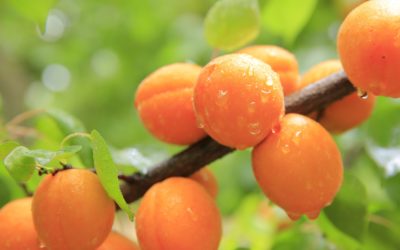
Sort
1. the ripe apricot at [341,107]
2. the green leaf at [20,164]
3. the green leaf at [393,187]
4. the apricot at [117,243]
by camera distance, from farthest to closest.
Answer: the green leaf at [393,187], the ripe apricot at [341,107], the apricot at [117,243], the green leaf at [20,164]

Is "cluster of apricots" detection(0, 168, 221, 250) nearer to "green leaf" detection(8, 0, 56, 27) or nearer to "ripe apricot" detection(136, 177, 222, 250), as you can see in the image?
"ripe apricot" detection(136, 177, 222, 250)

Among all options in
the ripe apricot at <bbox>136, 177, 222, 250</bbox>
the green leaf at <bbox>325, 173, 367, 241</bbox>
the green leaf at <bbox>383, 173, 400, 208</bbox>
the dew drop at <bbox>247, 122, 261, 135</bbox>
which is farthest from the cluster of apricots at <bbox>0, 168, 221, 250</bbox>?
the green leaf at <bbox>383, 173, 400, 208</bbox>

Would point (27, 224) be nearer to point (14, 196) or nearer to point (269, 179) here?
point (14, 196)

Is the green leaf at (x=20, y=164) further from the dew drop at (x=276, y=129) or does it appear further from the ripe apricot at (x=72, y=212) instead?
the dew drop at (x=276, y=129)

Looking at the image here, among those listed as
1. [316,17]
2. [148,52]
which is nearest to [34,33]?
[148,52]

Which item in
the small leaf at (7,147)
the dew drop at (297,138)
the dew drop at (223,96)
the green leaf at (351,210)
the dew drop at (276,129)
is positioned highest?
the small leaf at (7,147)

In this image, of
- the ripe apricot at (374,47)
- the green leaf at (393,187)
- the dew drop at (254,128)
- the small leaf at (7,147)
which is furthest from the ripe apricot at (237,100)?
the green leaf at (393,187)
